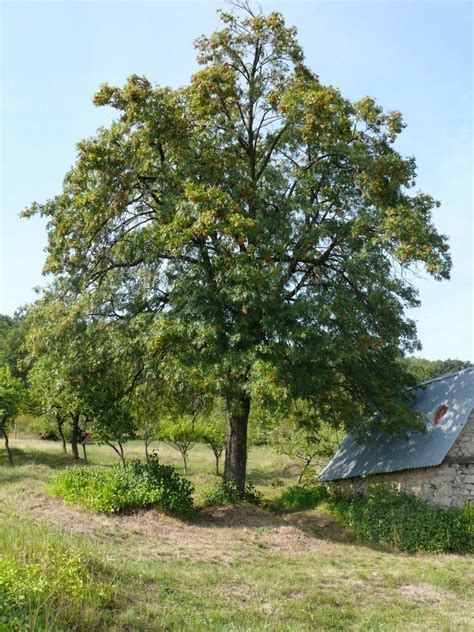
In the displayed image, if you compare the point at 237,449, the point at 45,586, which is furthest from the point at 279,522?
the point at 45,586

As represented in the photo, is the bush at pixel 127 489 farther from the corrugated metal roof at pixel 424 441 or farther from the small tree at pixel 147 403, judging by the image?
the corrugated metal roof at pixel 424 441

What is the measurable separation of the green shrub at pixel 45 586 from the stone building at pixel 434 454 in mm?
11252

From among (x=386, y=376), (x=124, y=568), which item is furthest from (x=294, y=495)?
(x=124, y=568)

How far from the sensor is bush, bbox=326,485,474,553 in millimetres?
14266

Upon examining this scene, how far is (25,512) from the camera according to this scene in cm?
1358

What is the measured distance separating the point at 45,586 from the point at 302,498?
14774mm

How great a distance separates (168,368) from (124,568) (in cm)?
706

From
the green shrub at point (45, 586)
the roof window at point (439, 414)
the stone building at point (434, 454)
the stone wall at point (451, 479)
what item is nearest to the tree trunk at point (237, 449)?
the stone building at point (434, 454)

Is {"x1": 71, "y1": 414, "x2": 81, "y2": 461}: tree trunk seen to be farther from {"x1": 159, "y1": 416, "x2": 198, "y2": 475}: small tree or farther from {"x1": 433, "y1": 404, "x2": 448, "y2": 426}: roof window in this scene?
{"x1": 433, "y1": 404, "x2": 448, "y2": 426}: roof window

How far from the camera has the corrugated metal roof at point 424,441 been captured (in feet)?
54.0

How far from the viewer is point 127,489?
15477mm

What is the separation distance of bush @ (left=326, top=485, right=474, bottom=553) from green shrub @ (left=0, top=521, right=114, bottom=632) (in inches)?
368

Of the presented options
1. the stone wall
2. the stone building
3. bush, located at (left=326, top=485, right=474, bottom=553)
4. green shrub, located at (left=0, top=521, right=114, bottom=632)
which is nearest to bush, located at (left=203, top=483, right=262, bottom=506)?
bush, located at (left=326, top=485, right=474, bottom=553)

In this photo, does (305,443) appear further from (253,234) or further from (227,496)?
(253,234)
